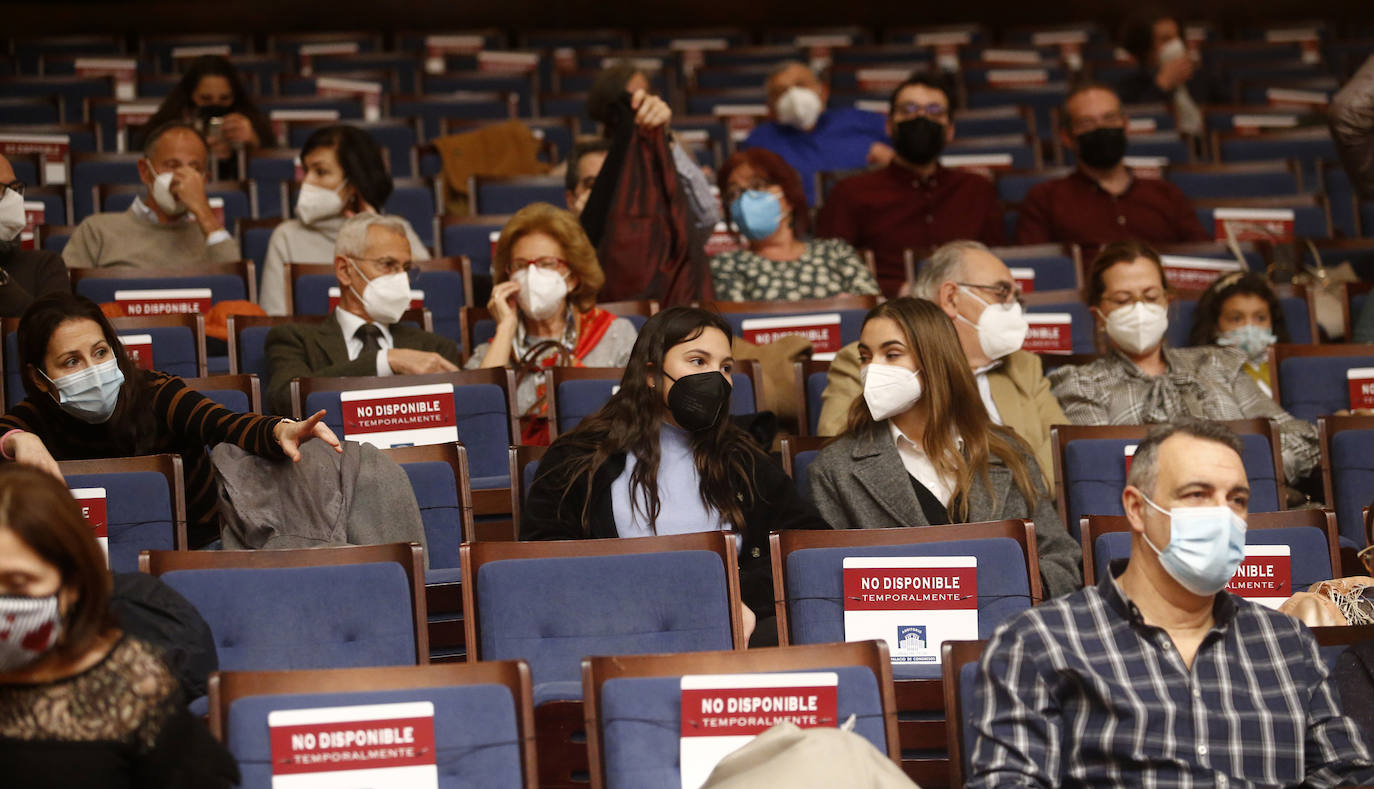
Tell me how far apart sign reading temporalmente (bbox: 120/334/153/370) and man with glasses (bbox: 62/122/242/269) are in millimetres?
842

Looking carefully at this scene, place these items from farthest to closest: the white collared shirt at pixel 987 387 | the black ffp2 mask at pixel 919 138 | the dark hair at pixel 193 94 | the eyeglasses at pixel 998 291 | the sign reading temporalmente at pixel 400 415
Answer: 1. the dark hair at pixel 193 94
2. the black ffp2 mask at pixel 919 138
3. the eyeglasses at pixel 998 291
4. the white collared shirt at pixel 987 387
5. the sign reading temporalmente at pixel 400 415

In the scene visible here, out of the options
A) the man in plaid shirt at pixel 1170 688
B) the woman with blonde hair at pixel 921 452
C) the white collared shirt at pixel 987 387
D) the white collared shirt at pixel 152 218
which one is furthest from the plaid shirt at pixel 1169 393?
the white collared shirt at pixel 152 218

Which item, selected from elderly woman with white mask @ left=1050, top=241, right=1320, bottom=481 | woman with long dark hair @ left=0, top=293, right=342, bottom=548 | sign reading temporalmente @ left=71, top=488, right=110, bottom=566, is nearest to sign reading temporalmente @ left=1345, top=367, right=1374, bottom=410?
elderly woman with white mask @ left=1050, top=241, right=1320, bottom=481

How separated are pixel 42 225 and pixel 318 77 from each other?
2560 mm

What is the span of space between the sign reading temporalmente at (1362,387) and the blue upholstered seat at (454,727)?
266cm

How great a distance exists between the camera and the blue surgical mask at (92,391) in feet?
9.80

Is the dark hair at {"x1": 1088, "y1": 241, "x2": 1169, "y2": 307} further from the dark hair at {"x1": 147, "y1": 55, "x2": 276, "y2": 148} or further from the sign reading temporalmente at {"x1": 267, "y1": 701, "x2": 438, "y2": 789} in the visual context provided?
the dark hair at {"x1": 147, "y1": 55, "x2": 276, "y2": 148}

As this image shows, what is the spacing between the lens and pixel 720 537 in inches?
102

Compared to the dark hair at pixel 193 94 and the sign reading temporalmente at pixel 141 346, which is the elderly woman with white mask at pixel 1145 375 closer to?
the sign reading temporalmente at pixel 141 346

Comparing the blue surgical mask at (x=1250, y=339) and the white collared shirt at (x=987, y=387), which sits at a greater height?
the blue surgical mask at (x=1250, y=339)

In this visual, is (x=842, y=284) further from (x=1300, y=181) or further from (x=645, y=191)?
(x=1300, y=181)

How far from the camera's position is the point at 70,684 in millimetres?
1841

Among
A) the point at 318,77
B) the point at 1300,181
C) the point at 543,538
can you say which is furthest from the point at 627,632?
the point at 318,77

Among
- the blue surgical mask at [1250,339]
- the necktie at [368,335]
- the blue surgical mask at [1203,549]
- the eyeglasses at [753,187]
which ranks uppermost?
the eyeglasses at [753,187]
